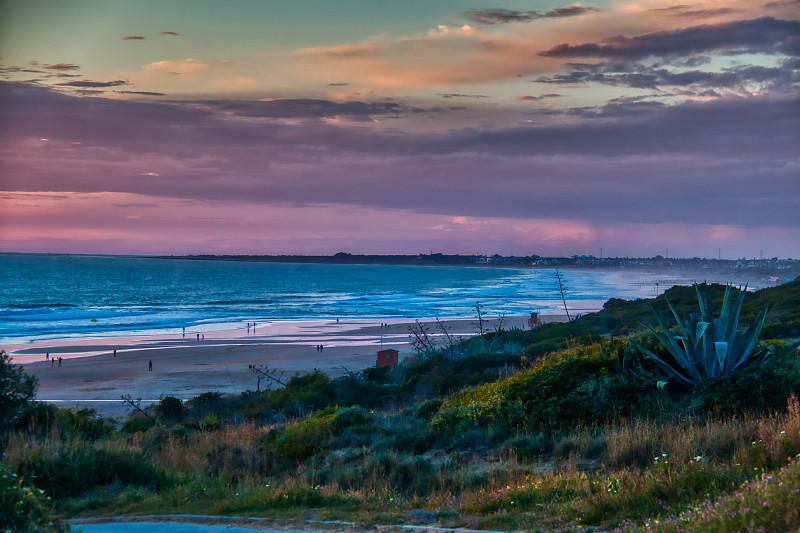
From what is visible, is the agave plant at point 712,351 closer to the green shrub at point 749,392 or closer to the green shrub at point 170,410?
the green shrub at point 749,392

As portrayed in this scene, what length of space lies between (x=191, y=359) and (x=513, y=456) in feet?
101

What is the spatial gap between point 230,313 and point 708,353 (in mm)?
62124

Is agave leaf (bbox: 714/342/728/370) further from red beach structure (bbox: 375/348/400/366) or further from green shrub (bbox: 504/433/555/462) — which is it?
red beach structure (bbox: 375/348/400/366)

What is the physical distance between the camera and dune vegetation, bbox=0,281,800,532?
18.1 ft

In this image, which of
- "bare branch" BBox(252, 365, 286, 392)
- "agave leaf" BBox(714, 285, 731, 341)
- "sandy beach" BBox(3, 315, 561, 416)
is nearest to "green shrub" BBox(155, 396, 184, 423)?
"bare branch" BBox(252, 365, 286, 392)

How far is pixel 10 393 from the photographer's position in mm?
10188

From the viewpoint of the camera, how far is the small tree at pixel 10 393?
1004cm

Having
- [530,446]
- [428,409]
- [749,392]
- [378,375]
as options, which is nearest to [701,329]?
[749,392]

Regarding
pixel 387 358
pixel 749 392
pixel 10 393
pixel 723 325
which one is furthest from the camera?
pixel 387 358

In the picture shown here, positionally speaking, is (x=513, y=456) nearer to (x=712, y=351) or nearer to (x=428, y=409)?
(x=712, y=351)

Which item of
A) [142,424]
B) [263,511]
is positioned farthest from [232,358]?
[263,511]

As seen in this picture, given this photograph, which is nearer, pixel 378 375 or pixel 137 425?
pixel 137 425

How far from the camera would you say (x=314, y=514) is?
621 centimetres

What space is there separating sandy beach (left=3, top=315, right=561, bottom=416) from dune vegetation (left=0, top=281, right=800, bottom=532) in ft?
37.6
